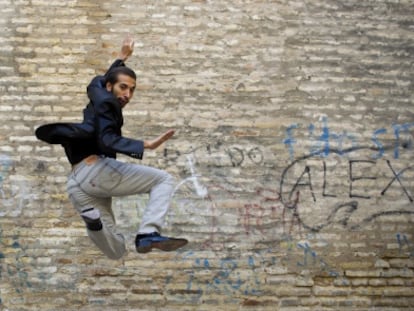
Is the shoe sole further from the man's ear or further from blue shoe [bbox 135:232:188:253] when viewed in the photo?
the man's ear

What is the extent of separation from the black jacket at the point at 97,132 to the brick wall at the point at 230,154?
243cm

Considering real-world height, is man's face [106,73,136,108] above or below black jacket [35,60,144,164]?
above

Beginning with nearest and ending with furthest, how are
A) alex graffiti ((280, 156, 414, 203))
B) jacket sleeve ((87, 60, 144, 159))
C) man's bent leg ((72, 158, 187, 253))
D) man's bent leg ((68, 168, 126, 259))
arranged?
jacket sleeve ((87, 60, 144, 159)) → man's bent leg ((68, 168, 126, 259)) → man's bent leg ((72, 158, 187, 253)) → alex graffiti ((280, 156, 414, 203))

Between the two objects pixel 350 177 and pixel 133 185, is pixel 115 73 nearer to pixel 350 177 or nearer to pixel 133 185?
pixel 133 185

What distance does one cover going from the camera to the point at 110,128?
4238 millimetres

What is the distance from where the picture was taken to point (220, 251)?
272 inches

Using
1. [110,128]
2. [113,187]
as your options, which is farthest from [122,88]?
[113,187]

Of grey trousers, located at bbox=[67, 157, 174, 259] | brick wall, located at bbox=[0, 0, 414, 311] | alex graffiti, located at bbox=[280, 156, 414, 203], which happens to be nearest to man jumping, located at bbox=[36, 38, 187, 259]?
grey trousers, located at bbox=[67, 157, 174, 259]

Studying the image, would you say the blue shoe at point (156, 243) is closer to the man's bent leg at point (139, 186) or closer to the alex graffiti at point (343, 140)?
the man's bent leg at point (139, 186)

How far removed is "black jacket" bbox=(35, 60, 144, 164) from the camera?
4211 millimetres

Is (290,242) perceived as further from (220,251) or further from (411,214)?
(411,214)

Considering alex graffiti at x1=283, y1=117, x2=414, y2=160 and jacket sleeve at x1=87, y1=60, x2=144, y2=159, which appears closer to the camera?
jacket sleeve at x1=87, y1=60, x2=144, y2=159

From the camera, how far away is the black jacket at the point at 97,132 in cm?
421

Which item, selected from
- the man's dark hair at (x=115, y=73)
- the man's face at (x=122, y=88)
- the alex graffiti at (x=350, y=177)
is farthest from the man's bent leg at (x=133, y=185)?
the alex graffiti at (x=350, y=177)
